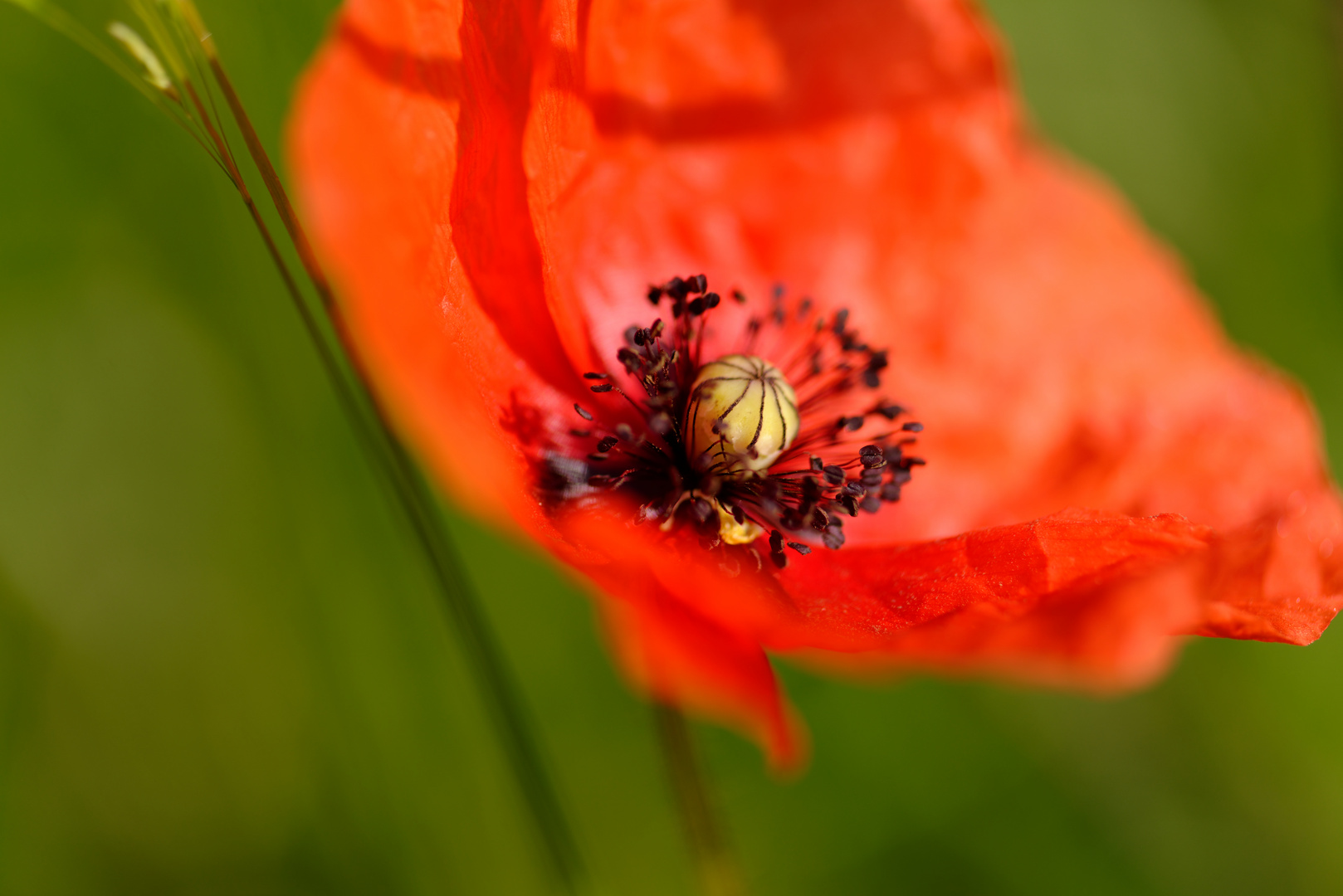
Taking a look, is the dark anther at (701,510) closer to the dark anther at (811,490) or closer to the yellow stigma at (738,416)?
the yellow stigma at (738,416)

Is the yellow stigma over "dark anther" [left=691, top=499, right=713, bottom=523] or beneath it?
over

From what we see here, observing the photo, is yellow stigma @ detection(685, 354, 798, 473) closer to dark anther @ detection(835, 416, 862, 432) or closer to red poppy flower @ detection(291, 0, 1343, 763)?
red poppy flower @ detection(291, 0, 1343, 763)

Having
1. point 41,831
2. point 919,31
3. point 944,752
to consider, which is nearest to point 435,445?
point 41,831

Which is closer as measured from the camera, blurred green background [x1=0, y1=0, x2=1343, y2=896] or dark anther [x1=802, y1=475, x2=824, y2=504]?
dark anther [x1=802, y1=475, x2=824, y2=504]

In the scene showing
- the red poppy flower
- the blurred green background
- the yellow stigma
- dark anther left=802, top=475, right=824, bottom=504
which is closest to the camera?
the red poppy flower

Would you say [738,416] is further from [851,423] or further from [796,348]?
[796,348]

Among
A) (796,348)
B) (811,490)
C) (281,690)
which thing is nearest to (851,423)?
(811,490)

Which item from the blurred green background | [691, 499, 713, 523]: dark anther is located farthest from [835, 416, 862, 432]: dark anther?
the blurred green background

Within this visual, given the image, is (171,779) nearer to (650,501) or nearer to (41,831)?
(41,831)
